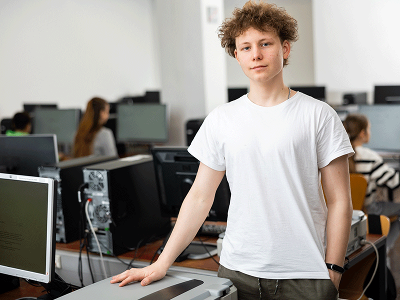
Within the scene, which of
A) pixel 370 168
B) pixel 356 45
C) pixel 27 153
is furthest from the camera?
pixel 356 45

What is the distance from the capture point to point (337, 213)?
4.60 ft

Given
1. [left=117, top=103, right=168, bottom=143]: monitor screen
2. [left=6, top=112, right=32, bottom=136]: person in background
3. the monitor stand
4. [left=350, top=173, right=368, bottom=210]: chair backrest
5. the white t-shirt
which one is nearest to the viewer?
the white t-shirt

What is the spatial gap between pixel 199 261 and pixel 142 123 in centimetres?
340

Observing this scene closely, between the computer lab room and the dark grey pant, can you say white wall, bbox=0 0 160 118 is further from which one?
the dark grey pant

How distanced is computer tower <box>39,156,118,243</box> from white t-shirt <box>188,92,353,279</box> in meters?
1.25

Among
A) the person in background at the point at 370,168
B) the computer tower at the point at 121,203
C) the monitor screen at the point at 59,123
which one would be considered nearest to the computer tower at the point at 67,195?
the computer tower at the point at 121,203

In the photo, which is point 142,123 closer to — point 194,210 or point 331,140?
point 194,210

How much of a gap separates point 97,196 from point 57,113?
358 cm

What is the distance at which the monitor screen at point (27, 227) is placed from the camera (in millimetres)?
1599

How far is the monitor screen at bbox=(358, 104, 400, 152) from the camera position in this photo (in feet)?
14.1

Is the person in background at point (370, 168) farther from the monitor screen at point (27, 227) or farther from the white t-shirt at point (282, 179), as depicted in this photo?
the monitor screen at point (27, 227)

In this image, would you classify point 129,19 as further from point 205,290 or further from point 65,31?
point 205,290

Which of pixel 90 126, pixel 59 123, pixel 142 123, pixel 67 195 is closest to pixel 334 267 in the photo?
pixel 67 195

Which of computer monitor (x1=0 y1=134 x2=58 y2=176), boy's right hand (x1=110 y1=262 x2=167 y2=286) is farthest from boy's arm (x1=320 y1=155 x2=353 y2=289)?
computer monitor (x1=0 y1=134 x2=58 y2=176)
